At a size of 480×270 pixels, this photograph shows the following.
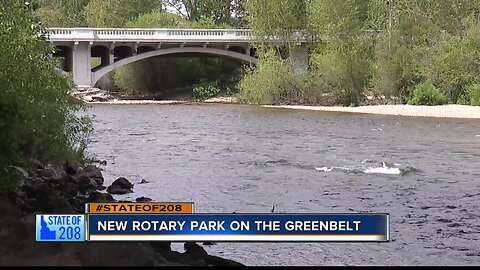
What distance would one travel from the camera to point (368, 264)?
11.0 metres

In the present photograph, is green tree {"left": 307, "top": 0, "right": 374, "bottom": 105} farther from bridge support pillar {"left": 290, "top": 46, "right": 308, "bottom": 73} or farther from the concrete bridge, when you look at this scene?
the concrete bridge

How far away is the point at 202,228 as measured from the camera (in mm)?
7461

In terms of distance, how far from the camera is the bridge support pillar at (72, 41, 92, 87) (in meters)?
65.2

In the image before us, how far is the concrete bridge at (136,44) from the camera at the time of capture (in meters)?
64.1

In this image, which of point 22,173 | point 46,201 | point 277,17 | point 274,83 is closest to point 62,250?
point 46,201

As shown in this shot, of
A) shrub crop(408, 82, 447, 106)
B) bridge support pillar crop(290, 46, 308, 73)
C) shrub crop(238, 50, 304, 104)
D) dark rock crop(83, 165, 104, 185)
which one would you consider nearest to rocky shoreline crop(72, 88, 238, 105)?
shrub crop(238, 50, 304, 104)

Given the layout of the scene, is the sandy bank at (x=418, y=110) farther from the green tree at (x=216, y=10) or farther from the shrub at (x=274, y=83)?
the green tree at (x=216, y=10)

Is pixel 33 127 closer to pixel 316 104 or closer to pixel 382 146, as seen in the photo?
pixel 382 146

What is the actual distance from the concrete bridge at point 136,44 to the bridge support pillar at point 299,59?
13.3 ft

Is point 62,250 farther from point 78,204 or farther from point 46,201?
point 78,204

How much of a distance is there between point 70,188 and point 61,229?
7.40m

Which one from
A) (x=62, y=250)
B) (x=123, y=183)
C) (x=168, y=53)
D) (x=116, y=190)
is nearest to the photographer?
(x=62, y=250)

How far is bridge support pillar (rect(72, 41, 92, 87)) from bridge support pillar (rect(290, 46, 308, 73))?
57.7 ft

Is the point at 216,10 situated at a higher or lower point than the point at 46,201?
higher
